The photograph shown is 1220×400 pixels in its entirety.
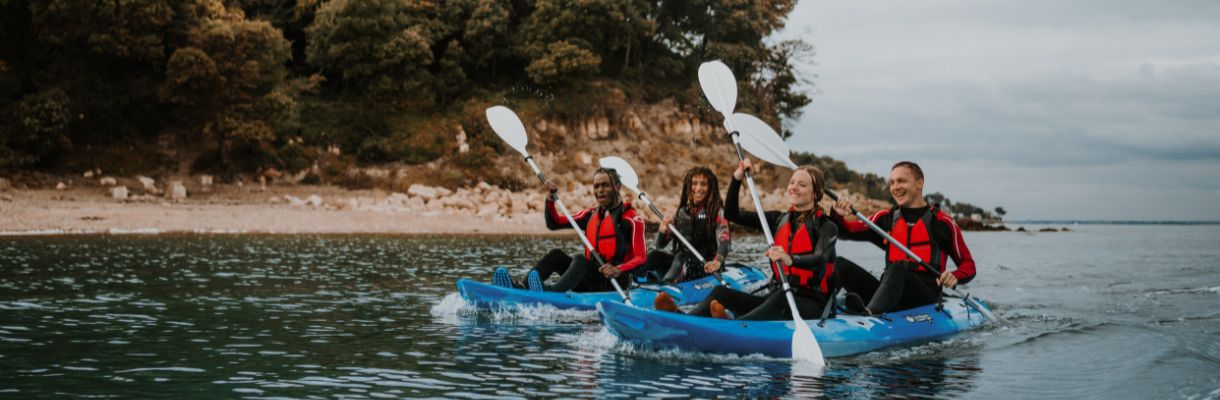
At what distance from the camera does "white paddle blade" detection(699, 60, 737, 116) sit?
9930mm

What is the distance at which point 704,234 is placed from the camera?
35.2 ft

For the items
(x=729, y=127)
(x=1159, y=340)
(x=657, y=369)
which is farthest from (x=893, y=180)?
(x=1159, y=340)

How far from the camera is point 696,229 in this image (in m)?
10.8

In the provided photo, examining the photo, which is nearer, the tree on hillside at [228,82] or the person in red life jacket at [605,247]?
the person in red life jacket at [605,247]

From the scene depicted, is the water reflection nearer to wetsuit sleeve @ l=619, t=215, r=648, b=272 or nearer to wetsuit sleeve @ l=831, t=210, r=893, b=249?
wetsuit sleeve @ l=619, t=215, r=648, b=272

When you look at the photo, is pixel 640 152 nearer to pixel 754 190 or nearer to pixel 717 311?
pixel 754 190

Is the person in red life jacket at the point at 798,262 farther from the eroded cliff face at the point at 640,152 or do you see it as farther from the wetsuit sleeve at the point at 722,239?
the eroded cliff face at the point at 640,152

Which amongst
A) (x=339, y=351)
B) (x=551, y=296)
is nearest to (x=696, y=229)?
(x=551, y=296)

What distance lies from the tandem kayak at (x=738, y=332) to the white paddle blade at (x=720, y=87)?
9.59 ft

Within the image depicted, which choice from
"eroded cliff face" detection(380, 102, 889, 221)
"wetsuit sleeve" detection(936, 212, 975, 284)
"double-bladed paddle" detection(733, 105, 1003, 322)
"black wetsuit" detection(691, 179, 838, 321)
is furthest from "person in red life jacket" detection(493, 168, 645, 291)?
"eroded cliff face" detection(380, 102, 889, 221)

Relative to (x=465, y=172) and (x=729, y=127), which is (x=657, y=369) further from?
(x=465, y=172)

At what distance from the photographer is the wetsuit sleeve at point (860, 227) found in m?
7.74

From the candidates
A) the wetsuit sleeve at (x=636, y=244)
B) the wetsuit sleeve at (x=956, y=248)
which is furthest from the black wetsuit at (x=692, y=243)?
the wetsuit sleeve at (x=956, y=248)

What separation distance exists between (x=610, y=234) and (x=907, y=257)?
2.95m
